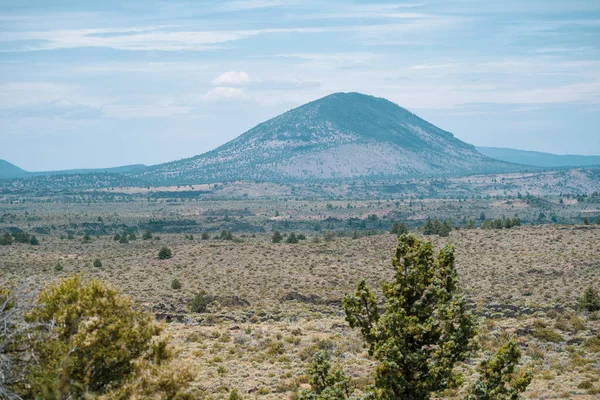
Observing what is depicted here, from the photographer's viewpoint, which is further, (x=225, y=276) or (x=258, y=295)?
(x=225, y=276)

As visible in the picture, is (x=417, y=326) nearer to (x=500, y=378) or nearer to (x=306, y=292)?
(x=500, y=378)

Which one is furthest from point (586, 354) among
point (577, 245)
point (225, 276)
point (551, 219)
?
point (551, 219)

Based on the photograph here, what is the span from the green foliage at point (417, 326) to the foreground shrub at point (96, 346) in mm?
3435

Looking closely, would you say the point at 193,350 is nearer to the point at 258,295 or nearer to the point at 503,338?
the point at 503,338

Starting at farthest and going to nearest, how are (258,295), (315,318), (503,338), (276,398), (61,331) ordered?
(258,295)
(315,318)
(503,338)
(276,398)
(61,331)

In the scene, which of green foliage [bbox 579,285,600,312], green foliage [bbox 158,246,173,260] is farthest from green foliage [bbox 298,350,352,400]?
green foliage [bbox 158,246,173,260]

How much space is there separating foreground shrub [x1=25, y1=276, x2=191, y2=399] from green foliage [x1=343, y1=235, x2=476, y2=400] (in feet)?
11.3

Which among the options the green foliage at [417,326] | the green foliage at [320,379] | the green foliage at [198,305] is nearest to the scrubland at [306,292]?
the green foliage at [198,305]

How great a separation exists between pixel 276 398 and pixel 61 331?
27.5 ft

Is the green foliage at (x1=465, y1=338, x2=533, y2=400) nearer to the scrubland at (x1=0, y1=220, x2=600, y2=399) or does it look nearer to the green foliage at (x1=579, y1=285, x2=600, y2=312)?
the scrubland at (x1=0, y1=220, x2=600, y2=399)

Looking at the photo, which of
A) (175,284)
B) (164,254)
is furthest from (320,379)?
(164,254)

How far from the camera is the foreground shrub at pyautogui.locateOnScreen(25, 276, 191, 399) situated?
10.9 m

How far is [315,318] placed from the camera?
3219cm

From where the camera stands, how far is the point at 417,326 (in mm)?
11477
